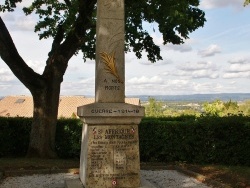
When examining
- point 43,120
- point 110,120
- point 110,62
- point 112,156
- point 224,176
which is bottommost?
point 224,176

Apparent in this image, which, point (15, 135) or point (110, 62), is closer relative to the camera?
point (110, 62)

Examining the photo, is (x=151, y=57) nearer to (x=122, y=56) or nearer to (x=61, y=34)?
(x=61, y=34)

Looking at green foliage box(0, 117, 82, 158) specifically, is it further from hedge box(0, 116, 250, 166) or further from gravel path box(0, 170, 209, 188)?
gravel path box(0, 170, 209, 188)

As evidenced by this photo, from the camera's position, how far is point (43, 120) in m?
13.9

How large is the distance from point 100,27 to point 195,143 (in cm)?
714

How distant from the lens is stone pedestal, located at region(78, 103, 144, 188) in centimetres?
756

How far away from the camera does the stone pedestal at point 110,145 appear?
7.56 meters

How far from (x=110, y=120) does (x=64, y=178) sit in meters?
2.38

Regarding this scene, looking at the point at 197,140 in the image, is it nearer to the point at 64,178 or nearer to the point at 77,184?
the point at 64,178

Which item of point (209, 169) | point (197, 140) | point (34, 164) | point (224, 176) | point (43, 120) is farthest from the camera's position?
point (43, 120)

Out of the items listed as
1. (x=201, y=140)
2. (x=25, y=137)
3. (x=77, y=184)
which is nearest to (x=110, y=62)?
(x=77, y=184)

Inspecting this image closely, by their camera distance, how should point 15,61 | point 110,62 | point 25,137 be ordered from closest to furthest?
point 110,62
point 15,61
point 25,137

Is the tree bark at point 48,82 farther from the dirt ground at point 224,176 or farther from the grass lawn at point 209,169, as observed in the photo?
the dirt ground at point 224,176

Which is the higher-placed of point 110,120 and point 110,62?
point 110,62
